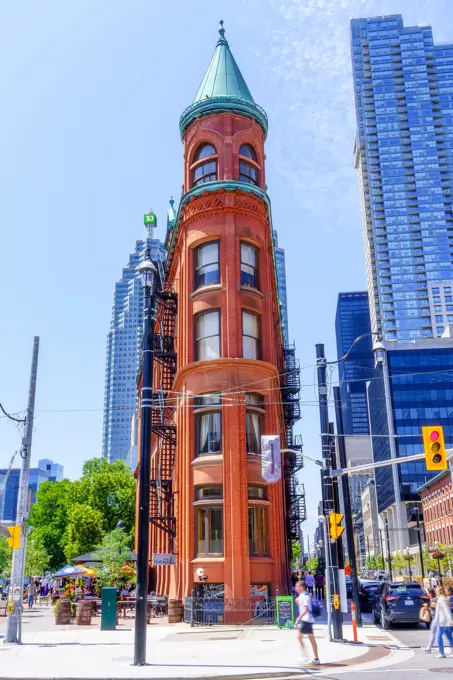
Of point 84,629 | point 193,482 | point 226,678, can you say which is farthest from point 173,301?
point 226,678

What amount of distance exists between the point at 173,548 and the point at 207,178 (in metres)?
19.6

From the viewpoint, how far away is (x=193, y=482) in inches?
1149

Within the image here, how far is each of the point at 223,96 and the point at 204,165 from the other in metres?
3.78

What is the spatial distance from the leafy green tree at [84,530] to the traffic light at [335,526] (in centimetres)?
4834

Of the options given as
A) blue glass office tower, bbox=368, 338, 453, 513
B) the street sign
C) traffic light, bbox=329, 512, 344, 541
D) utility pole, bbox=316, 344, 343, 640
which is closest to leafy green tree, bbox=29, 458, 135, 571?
the street sign

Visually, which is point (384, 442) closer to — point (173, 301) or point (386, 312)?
point (386, 312)

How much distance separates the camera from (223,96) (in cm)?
3419

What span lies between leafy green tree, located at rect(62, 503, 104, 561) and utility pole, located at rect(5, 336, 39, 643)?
42156 mm

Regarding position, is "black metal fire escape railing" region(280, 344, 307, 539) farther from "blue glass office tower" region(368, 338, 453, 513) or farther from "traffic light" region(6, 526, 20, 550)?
"blue glass office tower" region(368, 338, 453, 513)

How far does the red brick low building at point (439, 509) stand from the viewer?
83.8m

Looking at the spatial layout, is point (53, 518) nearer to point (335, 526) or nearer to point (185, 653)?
point (185, 653)

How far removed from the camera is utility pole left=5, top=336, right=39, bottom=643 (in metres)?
21.5

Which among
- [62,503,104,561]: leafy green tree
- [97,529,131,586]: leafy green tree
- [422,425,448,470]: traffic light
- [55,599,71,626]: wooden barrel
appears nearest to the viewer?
[422,425,448,470]: traffic light

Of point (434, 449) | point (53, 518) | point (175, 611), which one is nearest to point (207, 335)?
point (175, 611)
